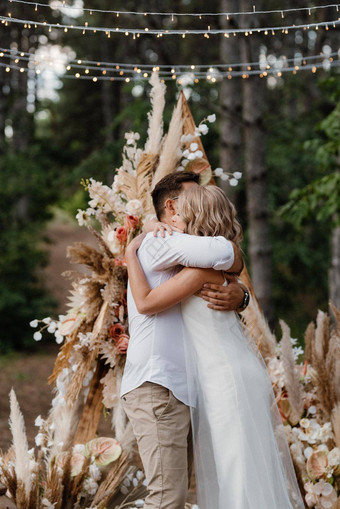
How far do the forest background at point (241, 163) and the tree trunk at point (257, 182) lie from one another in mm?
12

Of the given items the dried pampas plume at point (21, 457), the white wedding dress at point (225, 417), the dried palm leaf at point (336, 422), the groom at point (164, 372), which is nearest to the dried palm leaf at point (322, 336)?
the dried palm leaf at point (336, 422)

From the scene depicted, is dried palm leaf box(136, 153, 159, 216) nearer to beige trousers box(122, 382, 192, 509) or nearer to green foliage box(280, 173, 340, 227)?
beige trousers box(122, 382, 192, 509)

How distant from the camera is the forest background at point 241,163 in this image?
21.2 ft

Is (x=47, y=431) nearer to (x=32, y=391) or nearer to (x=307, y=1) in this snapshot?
(x=32, y=391)

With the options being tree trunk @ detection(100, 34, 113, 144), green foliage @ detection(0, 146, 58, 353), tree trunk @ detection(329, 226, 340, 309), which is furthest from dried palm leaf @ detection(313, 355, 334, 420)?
tree trunk @ detection(100, 34, 113, 144)

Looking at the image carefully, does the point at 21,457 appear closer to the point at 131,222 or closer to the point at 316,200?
the point at 131,222

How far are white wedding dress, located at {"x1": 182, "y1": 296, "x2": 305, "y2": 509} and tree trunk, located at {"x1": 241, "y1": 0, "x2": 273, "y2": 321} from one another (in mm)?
3884

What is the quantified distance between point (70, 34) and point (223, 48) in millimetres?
10529

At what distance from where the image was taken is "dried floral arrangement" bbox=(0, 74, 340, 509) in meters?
3.38

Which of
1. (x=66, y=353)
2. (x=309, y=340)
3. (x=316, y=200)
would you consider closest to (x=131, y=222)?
(x=66, y=353)

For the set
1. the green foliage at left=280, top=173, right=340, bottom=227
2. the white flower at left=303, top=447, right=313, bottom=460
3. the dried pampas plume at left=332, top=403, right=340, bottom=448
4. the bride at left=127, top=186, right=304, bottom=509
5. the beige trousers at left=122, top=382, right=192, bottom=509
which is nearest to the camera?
the beige trousers at left=122, top=382, right=192, bottom=509

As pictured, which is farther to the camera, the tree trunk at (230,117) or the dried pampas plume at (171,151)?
the tree trunk at (230,117)

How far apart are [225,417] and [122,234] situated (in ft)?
4.18

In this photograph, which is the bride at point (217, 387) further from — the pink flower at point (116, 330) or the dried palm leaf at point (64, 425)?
the dried palm leaf at point (64, 425)
